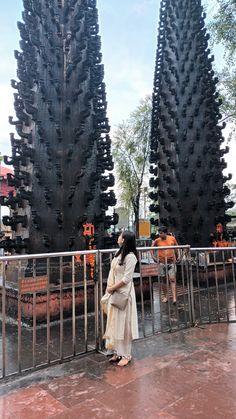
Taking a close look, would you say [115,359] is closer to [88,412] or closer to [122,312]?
[122,312]

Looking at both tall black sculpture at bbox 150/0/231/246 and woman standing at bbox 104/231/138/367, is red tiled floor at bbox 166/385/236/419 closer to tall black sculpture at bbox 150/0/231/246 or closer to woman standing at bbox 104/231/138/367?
woman standing at bbox 104/231/138/367

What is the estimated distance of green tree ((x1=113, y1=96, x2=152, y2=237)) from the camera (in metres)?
22.7

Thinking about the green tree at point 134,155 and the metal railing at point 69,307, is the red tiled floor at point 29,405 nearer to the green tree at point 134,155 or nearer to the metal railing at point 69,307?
the metal railing at point 69,307

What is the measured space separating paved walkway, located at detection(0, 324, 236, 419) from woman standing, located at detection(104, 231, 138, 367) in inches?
7.9

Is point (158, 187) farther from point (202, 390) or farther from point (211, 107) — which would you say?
point (202, 390)

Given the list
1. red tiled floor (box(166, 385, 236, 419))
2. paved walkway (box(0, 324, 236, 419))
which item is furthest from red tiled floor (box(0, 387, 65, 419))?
red tiled floor (box(166, 385, 236, 419))

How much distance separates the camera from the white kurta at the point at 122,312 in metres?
3.85

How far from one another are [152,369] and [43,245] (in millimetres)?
4254

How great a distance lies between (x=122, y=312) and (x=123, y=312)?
1 centimetres

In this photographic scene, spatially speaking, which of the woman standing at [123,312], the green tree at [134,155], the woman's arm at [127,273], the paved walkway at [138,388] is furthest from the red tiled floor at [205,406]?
the green tree at [134,155]

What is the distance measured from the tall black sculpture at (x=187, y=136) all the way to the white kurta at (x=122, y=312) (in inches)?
266

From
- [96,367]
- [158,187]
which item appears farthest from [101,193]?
[96,367]

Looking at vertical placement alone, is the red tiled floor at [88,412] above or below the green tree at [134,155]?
below

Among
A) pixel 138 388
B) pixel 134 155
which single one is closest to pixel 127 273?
pixel 138 388
